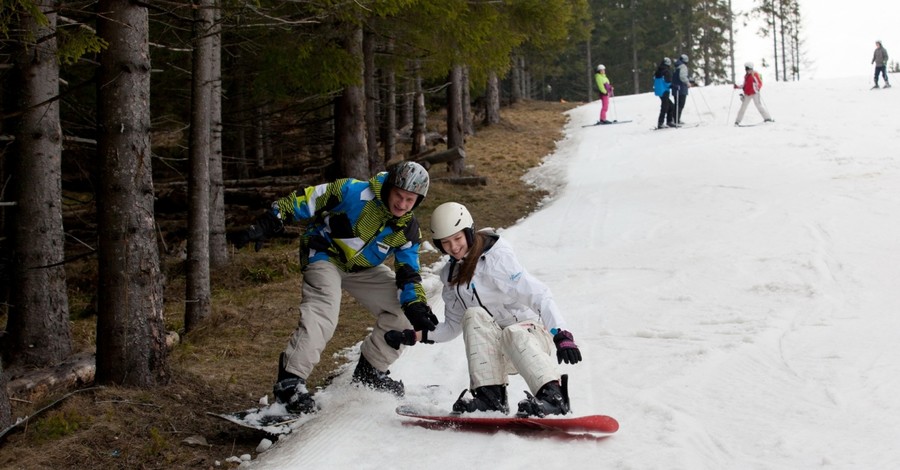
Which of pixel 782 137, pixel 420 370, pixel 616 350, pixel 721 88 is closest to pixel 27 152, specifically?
pixel 420 370

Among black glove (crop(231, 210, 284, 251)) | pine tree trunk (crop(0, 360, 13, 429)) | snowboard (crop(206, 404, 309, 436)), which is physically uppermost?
black glove (crop(231, 210, 284, 251))

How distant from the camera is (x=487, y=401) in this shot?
5250mm

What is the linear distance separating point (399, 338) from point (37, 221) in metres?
3.74

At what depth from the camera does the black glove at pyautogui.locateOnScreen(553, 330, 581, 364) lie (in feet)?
16.1

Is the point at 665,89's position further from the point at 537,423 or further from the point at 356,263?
the point at 537,423

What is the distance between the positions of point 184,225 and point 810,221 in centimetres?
1072

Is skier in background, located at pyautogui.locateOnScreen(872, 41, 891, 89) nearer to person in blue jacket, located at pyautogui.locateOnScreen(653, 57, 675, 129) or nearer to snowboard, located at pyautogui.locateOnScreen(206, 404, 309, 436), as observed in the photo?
person in blue jacket, located at pyautogui.locateOnScreen(653, 57, 675, 129)

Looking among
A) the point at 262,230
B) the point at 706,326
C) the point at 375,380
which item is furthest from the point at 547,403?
the point at 706,326

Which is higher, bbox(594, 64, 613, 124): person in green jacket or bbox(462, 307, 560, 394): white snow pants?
bbox(594, 64, 613, 124): person in green jacket

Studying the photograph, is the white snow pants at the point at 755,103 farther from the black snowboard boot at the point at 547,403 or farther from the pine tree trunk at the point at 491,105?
the black snowboard boot at the point at 547,403

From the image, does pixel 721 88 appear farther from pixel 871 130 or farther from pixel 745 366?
pixel 745 366

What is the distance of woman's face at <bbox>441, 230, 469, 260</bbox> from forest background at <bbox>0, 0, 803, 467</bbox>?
6.99 ft

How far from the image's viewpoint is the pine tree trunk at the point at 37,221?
272 inches

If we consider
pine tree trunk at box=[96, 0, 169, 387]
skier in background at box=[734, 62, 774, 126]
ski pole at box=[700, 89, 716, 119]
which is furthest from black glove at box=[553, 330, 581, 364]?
ski pole at box=[700, 89, 716, 119]
